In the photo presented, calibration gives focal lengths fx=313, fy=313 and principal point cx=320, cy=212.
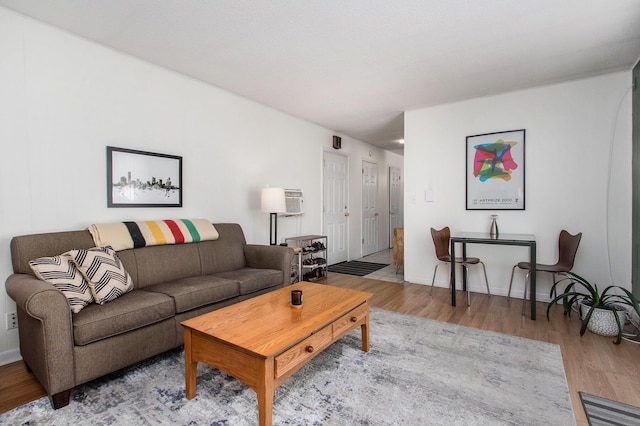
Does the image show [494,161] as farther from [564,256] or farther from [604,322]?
[604,322]

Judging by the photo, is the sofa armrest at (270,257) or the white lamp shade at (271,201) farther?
the white lamp shade at (271,201)

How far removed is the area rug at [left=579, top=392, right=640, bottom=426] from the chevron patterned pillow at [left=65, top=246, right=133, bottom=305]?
2.84 m

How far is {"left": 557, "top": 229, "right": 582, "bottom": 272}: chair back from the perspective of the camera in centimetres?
304

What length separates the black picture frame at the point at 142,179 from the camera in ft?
9.00

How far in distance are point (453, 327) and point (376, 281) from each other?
68.5 inches

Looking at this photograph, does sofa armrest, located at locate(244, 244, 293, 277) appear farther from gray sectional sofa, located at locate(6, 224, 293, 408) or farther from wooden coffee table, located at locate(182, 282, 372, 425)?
wooden coffee table, located at locate(182, 282, 372, 425)

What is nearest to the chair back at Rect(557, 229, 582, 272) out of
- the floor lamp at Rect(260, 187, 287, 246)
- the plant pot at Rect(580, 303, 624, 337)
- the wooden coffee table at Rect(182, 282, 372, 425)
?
the plant pot at Rect(580, 303, 624, 337)

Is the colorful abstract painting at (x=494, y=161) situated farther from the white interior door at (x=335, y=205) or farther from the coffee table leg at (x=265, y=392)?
the coffee table leg at (x=265, y=392)

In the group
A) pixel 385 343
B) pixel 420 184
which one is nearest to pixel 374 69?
pixel 420 184

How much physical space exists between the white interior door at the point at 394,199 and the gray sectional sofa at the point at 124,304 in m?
5.11

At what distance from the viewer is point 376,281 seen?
4.50m

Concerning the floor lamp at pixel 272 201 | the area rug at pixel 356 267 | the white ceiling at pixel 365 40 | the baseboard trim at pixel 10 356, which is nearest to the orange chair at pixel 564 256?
the white ceiling at pixel 365 40

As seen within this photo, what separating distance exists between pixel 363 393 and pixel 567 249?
8.85ft

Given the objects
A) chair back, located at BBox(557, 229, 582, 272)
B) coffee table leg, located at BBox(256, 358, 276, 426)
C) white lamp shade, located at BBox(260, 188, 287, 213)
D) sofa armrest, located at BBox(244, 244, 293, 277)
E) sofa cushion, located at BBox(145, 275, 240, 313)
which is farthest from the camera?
white lamp shade, located at BBox(260, 188, 287, 213)
